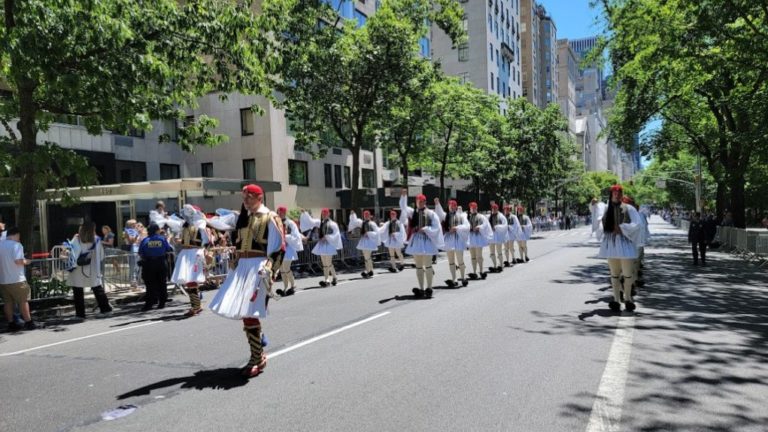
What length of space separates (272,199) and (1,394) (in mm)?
25574

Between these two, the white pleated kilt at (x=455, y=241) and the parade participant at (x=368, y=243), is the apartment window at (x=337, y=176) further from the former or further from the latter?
the white pleated kilt at (x=455, y=241)

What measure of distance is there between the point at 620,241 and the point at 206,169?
28413mm

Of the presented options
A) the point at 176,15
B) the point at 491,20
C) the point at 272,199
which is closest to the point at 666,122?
the point at 272,199

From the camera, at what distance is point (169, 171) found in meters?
32.0

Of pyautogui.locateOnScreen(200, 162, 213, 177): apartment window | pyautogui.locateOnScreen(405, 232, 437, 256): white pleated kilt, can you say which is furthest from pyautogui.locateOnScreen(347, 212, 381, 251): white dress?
pyautogui.locateOnScreen(200, 162, 213, 177): apartment window

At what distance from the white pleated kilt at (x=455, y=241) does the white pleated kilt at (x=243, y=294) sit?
23.9ft

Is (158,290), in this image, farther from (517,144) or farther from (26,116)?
(517,144)

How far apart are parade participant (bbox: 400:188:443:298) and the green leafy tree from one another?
5142 millimetres

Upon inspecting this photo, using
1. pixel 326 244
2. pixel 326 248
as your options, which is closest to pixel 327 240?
pixel 326 244

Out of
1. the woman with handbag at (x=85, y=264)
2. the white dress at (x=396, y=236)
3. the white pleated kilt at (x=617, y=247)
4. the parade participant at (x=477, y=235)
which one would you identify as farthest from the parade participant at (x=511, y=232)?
the woman with handbag at (x=85, y=264)

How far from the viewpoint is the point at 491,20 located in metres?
67.9

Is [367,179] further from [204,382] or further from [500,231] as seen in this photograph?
[204,382]

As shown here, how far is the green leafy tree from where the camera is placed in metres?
10.1

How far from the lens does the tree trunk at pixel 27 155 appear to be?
1201 centimetres
